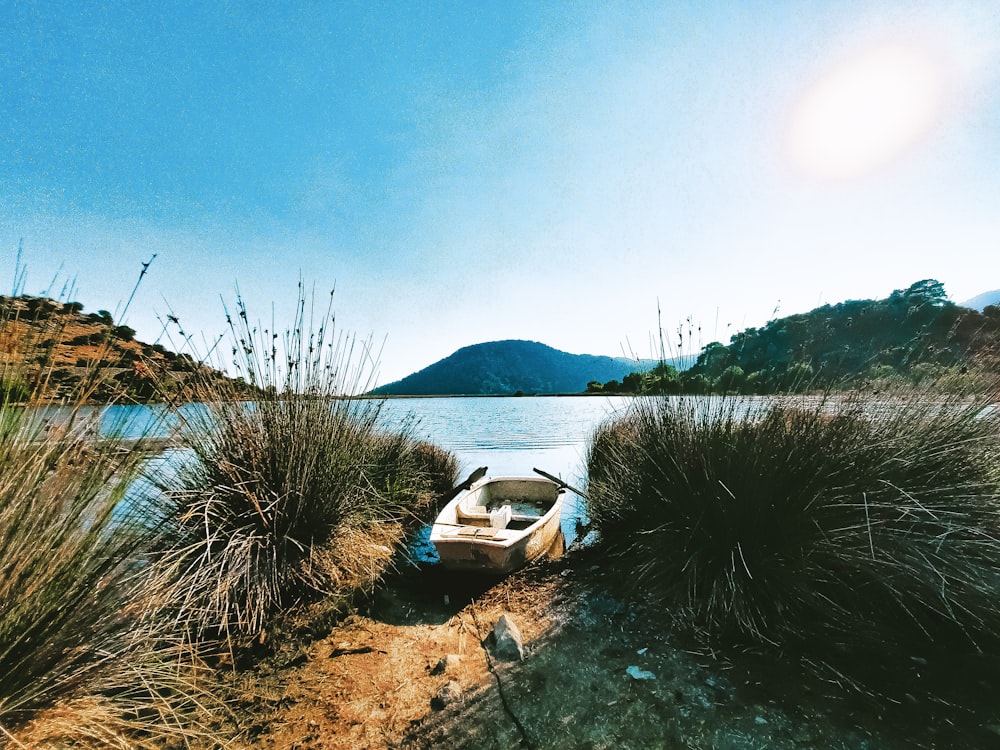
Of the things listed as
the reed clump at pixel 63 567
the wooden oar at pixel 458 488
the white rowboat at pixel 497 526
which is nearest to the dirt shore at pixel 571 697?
the reed clump at pixel 63 567

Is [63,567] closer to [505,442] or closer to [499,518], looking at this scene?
[499,518]

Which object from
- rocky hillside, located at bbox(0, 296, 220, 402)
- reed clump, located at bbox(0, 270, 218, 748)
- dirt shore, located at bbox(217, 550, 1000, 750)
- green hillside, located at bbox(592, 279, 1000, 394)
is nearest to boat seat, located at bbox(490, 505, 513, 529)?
dirt shore, located at bbox(217, 550, 1000, 750)

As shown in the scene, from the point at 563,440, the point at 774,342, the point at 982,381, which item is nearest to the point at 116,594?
the point at 774,342

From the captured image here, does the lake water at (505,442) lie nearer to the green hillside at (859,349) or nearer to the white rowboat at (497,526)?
the white rowboat at (497,526)

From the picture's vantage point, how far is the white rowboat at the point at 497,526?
5.12 metres

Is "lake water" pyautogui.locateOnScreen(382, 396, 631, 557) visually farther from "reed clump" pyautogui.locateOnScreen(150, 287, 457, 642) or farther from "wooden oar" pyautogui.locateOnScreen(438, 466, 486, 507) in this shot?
"reed clump" pyautogui.locateOnScreen(150, 287, 457, 642)

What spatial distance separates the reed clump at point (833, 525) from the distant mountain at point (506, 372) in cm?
9037

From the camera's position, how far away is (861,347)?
15.2ft

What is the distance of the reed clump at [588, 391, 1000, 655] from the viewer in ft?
9.18

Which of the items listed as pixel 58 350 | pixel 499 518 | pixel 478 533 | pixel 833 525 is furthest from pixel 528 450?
pixel 58 350

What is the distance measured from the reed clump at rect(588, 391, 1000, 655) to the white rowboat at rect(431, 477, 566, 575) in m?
1.73

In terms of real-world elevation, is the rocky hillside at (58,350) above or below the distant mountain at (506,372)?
below

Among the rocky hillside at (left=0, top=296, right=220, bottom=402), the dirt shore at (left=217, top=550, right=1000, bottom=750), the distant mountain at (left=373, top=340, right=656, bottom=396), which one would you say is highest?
the distant mountain at (left=373, top=340, right=656, bottom=396)

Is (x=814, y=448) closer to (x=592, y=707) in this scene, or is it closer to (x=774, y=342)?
(x=774, y=342)
